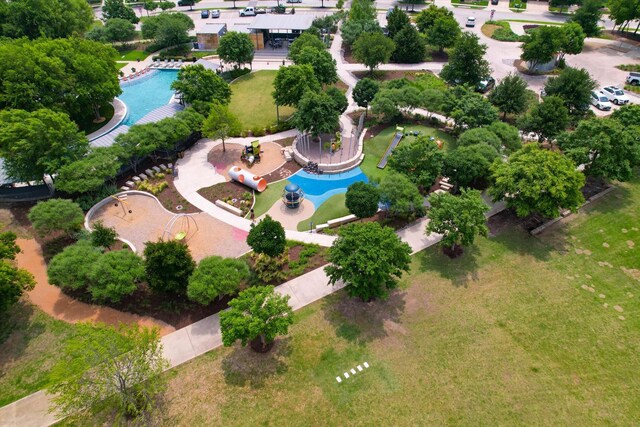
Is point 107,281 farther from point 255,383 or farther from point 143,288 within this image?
point 255,383

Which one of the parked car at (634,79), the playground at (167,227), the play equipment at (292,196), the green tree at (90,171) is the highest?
the parked car at (634,79)

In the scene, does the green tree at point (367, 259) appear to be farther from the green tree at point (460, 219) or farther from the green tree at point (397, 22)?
the green tree at point (397, 22)

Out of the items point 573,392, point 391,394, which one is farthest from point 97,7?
point 573,392

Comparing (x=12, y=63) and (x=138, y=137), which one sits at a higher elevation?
(x=12, y=63)

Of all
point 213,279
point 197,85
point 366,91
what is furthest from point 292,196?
point 197,85

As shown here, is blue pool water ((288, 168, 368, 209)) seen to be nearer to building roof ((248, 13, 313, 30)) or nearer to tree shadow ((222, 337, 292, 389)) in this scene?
tree shadow ((222, 337, 292, 389))

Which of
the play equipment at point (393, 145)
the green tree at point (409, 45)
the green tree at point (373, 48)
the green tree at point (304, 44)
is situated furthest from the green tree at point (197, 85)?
the green tree at point (409, 45)
